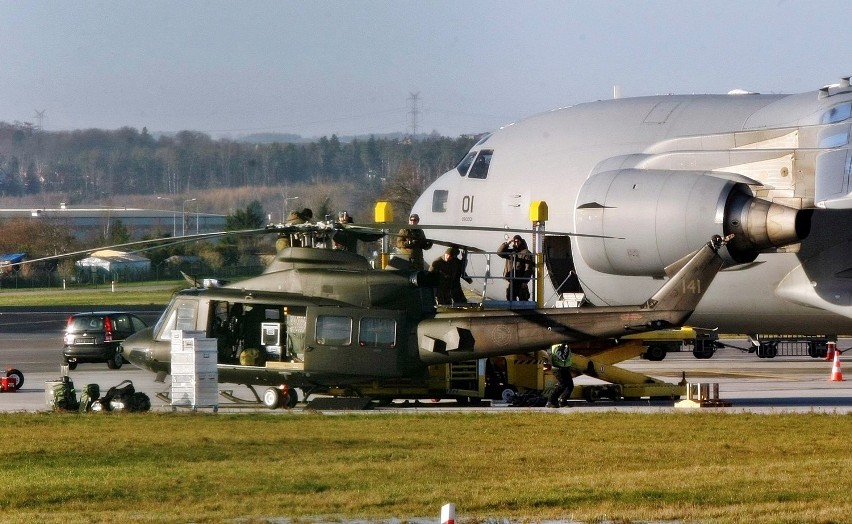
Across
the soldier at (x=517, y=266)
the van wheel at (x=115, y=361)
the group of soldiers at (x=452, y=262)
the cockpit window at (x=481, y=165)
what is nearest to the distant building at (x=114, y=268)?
the van wheel at (x=115, y=361)

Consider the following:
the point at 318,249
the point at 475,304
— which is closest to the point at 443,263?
the point at 475,304

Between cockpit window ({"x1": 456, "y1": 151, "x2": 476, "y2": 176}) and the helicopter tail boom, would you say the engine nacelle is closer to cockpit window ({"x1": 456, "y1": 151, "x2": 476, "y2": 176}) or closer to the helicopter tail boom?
the helicopter tail boom

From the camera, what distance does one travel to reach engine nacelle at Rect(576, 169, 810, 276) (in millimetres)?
21734

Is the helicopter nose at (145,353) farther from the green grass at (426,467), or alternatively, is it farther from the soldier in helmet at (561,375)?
the soldier in helmet at (561,375)

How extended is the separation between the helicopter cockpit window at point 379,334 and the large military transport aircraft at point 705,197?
2.41m

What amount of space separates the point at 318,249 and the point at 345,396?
298 centimetres

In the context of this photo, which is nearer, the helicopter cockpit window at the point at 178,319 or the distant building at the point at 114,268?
the helicopter cockpit window at the point at 178,319

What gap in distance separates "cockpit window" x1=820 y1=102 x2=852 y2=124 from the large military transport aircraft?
25 mm

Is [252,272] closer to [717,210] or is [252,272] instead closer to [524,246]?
[524,246]

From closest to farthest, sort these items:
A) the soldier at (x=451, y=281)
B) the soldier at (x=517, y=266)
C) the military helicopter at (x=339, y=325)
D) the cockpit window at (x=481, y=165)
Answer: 1. the military helicopter at (x=339, y=325)
2. the soldier at (x=517, y=266)
3. the soldier at (x=451, y=281)
4. the cockpit window at (x=481, y=165)

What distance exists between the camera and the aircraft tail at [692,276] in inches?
822

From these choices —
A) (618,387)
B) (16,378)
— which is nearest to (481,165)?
(618,387)

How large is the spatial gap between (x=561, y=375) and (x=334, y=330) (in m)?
4.37

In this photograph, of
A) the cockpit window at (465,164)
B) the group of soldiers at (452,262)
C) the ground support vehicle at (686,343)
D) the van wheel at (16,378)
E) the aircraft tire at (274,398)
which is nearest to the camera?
the aircraft tire at (274,398)
